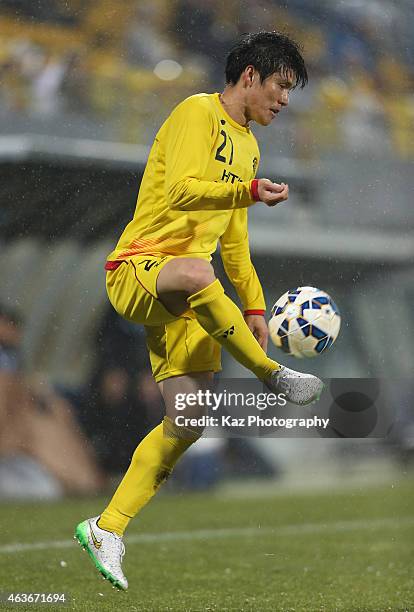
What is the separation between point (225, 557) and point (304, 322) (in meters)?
2.24

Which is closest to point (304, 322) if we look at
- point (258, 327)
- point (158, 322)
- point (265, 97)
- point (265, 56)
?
point (258, 327)

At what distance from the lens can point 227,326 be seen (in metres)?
3.33

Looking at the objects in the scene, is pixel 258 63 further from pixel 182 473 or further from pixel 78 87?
pixel 182 473

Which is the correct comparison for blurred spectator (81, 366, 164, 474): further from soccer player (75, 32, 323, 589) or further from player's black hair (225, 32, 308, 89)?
player's black hair (225, 32, 308, 89)

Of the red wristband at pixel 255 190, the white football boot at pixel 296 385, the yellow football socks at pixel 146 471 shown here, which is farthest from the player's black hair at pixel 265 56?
the yellow football socks at pixel 146 471

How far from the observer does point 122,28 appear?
285 inches

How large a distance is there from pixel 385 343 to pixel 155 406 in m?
2.44

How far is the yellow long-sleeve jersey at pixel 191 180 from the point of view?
3.28 m

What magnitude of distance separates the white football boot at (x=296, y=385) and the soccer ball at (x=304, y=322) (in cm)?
27

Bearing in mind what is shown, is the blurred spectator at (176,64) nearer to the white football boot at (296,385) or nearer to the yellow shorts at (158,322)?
the yellow shorts at (158,322)

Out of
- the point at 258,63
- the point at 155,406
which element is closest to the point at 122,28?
the point at 155,406

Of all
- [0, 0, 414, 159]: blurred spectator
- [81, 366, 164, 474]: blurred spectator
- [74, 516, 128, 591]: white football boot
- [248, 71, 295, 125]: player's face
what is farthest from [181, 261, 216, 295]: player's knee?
[81, 366, 164, 474]: blurred spectator

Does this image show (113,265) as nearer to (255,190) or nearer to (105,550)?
(255,190)

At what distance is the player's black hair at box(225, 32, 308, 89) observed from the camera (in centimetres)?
352
